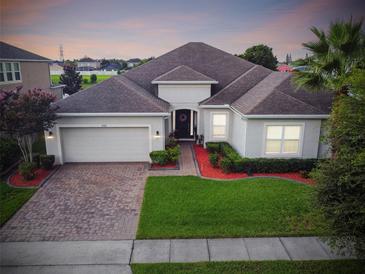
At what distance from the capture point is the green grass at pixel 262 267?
24.1 feet

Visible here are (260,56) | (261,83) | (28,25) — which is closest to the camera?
(28,25)

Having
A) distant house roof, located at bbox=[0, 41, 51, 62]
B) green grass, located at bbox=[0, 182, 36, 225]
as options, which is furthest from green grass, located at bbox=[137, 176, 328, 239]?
distant house roof, located at bbox=[0, 41, 51, 62]

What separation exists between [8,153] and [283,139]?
1451 centimetres

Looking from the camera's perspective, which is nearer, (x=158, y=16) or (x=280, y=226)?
(x=280, y=226)

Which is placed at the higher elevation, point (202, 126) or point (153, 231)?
point (202, 126)

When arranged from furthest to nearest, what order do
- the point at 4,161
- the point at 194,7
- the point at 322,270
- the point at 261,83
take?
1. the point at 261,83
2. the point at 194,7
3. the point at 4,161
4. the point at 322,270

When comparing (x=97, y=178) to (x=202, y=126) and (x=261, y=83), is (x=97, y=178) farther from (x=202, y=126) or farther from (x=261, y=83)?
(x=261, y=83)

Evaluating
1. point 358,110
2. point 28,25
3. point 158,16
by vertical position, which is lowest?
point 358,110

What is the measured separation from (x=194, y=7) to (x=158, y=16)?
2.85 metres

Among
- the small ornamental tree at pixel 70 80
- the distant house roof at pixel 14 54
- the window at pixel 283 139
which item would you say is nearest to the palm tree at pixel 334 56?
the window at pixel 283 139

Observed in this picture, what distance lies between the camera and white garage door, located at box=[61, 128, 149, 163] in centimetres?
1548

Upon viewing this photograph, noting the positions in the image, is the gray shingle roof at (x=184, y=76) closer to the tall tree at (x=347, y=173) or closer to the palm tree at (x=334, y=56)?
the palm tree at (x=334, y=56)

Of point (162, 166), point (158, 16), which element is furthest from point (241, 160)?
point (158, 16)

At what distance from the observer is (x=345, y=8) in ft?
34.3
